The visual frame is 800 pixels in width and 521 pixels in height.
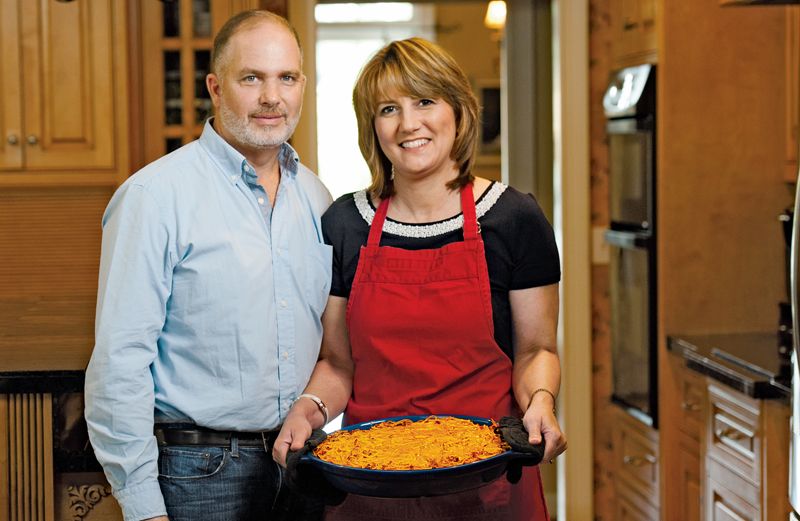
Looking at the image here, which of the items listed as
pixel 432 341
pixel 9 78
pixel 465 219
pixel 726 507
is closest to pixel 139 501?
pixel 432 341

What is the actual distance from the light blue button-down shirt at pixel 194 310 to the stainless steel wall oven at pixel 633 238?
1977mm

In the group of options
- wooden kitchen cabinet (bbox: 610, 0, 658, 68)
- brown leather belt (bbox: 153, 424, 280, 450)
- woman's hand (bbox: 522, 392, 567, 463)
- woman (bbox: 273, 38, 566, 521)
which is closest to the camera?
woman's hand (bbox: 522, 392, 567, 463)

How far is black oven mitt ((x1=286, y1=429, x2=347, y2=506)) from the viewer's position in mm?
1744

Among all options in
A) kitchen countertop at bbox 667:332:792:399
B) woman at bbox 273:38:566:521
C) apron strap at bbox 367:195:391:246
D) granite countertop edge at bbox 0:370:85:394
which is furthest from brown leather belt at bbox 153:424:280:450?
kitchen countertop at bbox 667:332:792:399

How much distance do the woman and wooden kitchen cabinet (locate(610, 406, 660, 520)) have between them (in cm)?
178

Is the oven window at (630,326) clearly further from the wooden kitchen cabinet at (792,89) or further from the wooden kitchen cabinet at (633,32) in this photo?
the wooden kitchen cabinet at (633,32)

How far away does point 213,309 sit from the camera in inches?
73.7

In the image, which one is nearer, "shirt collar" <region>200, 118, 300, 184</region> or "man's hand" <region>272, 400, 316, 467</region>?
"man's hand" <region>272, 400, 316, 467</region>

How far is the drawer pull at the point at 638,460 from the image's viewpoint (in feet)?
12.4

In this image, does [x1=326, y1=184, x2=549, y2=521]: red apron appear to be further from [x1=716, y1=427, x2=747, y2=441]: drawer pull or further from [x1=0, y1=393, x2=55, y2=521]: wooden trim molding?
[x1=716, y1=427, x2=747, y2=441]: drawer pull

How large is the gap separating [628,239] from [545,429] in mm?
2179

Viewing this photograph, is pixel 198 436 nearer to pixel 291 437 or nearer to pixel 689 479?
pixel 291 437

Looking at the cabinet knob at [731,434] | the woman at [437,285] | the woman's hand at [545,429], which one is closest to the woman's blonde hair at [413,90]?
the woman at [437,285]

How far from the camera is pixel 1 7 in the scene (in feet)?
12.3
